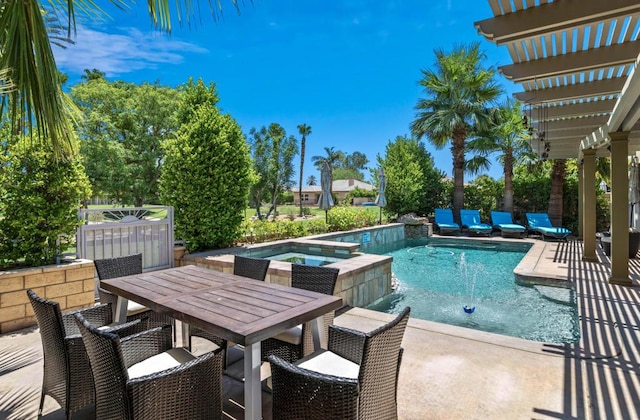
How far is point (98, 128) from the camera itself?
59.1ft

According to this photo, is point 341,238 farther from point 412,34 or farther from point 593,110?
point 412,34

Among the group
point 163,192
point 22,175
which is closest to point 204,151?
point 163,192

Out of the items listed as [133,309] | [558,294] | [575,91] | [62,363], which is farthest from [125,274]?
[558,294]

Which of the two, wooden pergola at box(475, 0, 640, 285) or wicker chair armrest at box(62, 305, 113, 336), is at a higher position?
wooden pergola at box(475, 0, 640, 285)

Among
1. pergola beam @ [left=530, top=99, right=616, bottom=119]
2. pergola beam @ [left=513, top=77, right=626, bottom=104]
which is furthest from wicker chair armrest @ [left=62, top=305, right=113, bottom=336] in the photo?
pergola beam @ [left=530, top=99, right=616, bottom=119]

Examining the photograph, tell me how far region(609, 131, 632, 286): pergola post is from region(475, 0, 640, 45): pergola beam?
4071 millimetres

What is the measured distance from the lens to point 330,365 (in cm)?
239

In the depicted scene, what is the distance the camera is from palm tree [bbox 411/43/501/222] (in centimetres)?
1556

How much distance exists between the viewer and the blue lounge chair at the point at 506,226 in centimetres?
1346

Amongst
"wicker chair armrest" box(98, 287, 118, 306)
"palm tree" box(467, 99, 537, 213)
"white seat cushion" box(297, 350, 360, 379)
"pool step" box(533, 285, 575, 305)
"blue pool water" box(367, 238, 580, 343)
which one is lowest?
"blue pool water" box(367, 238, 580, 343)

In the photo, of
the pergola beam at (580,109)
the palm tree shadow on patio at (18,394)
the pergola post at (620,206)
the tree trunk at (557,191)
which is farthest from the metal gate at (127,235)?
the tree trunk at (557,191)

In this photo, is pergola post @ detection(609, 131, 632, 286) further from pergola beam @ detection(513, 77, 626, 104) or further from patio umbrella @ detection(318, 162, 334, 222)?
patio umbrella @ detection(318, 162, 334, 222)

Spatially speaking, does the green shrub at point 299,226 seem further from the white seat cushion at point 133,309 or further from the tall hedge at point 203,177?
the white seat cushion at point 133,309

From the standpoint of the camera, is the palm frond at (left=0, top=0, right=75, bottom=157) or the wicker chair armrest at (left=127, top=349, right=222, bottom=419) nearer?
the wicker chair armrest at (left=127, top=349, right=222, bottom=419)
